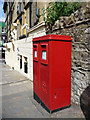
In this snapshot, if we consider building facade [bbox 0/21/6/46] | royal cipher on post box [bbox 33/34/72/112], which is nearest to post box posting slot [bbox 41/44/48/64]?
royal cipher on post box [bbox 33/34/72/112]

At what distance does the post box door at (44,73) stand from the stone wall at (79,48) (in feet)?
3.26

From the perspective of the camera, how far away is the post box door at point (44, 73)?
10.9ft

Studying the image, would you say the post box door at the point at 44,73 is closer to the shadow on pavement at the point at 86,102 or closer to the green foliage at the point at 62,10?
the shadow on pavement at the point at 86,102

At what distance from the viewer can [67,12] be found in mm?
4285

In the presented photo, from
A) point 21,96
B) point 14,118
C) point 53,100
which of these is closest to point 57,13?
point 53,100

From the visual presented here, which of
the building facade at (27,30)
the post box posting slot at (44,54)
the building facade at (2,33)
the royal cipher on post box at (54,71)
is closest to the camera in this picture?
the royal cipher on post box at (54,71)

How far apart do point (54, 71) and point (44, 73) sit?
0.38m

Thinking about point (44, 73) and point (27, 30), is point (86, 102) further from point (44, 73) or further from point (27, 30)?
point (27, 30)

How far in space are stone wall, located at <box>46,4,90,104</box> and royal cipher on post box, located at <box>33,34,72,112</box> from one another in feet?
1.01

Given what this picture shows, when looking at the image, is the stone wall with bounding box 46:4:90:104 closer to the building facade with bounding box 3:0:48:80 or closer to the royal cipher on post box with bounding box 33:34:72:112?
the royal cipher on post box with bounding box 33:34:72:112

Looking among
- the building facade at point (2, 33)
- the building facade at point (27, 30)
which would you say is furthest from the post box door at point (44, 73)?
the building facade at point (2, 33)

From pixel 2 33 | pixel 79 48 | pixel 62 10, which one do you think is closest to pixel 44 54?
pixel 79 48

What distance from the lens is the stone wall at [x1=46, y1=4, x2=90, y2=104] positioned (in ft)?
10.7

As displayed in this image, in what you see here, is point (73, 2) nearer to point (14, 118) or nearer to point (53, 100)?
point (53, 100)
